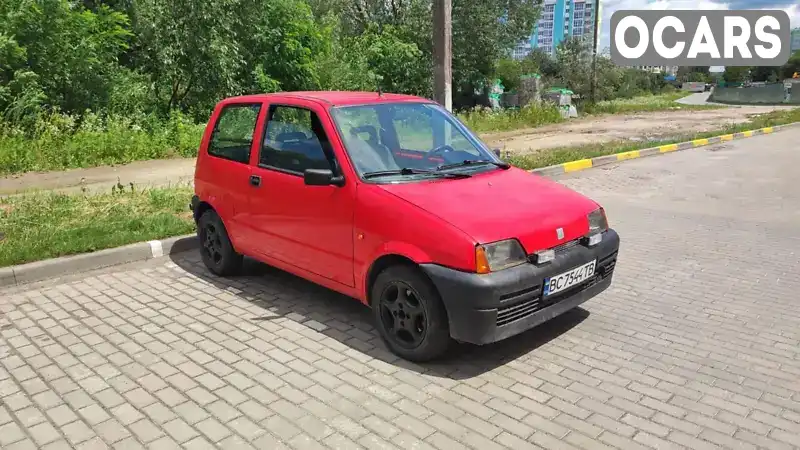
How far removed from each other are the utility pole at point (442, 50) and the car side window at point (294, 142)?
215 inches

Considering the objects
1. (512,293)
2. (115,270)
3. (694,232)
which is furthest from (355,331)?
(694,232)

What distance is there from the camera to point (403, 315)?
395 centimetres

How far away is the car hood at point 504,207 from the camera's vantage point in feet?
12.2

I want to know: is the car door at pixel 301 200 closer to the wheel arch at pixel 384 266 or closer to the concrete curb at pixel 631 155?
the wheel arch at pixel 384 266

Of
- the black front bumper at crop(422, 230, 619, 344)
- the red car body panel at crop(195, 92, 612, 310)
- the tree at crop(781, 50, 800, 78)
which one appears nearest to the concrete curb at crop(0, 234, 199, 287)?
the red car body panel at crop(195, 92, 612, 310)

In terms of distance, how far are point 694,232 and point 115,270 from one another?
6.68 m

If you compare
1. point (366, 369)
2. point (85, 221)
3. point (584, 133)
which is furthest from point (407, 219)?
point (584, 133)

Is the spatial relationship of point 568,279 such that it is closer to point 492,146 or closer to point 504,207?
point 504,207

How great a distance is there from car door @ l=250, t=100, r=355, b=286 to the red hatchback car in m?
0.01

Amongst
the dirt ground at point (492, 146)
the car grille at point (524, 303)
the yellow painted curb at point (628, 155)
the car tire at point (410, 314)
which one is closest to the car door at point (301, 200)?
the car tire at point (410, 314)

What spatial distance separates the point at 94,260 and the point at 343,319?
2935mm

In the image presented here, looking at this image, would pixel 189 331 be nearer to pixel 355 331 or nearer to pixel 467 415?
pixel 355 331

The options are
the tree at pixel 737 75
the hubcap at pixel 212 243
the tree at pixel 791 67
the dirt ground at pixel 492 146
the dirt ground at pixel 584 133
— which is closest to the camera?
the hubcap at pixel 212 243

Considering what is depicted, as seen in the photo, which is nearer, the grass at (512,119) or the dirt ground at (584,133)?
the dirt ground at (584,133)
